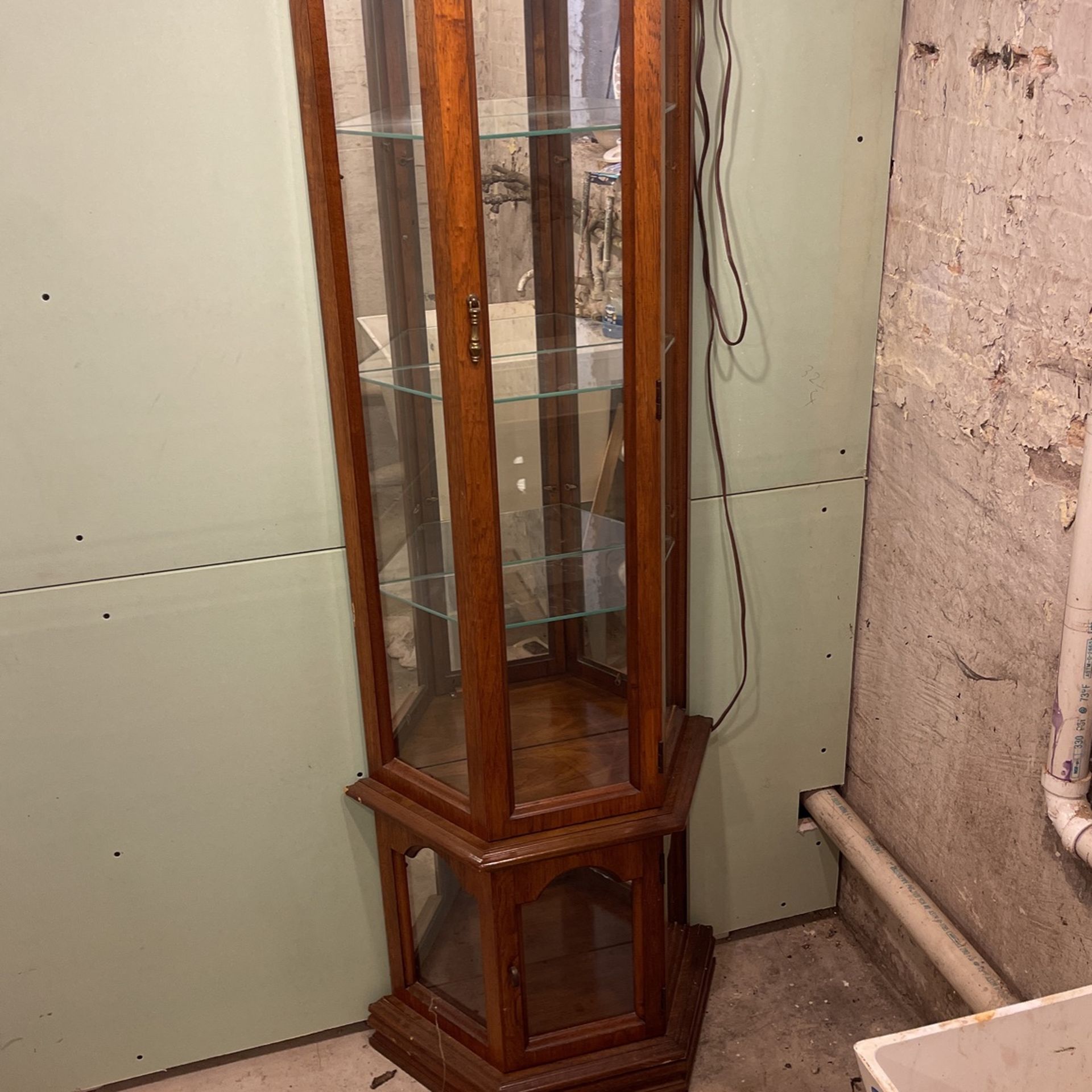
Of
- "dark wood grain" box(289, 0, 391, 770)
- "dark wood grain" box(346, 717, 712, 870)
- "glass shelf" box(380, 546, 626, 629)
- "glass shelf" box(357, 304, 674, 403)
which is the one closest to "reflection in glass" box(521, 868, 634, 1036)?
"dark wood grain" box(346, 717, 712, 870)

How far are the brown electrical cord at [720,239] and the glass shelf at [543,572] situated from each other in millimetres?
375

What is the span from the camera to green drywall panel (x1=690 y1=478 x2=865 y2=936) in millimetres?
2250

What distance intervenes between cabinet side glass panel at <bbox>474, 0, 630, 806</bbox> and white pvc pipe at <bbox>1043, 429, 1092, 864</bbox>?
2.23 feet

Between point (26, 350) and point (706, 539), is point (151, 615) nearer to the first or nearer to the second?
point (26, 350)

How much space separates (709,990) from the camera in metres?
2.43

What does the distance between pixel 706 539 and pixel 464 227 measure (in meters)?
0.86

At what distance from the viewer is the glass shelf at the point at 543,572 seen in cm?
188

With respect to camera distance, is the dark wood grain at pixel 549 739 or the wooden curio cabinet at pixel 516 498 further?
the dark wood grain at pixel 549 739

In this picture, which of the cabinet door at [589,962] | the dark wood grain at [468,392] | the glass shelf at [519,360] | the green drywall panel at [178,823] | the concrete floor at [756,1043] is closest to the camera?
the dark wood grain at [468,392]

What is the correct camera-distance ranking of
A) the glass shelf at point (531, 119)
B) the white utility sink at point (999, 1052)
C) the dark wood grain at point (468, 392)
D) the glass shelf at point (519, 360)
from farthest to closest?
the glass shelf at point (519, 360) < the glass shelf at point (531, 119) < the dark wood grain at point (468, 392) < the white utility sink at point (999, 1052)

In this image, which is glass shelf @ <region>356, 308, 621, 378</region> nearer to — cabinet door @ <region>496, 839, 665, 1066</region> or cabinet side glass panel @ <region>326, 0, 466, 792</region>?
cabinet side glass panel @ <region>326, 0, 466, 792</region>

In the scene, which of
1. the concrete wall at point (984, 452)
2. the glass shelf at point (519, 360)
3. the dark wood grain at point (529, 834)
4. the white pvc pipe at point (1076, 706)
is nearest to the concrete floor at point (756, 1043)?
the concrete wall at point (984, 452)

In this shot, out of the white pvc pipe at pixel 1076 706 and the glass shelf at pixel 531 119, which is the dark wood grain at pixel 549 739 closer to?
the white pvc pipe at pixel 1076 706

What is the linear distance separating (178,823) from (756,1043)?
1229 mm
